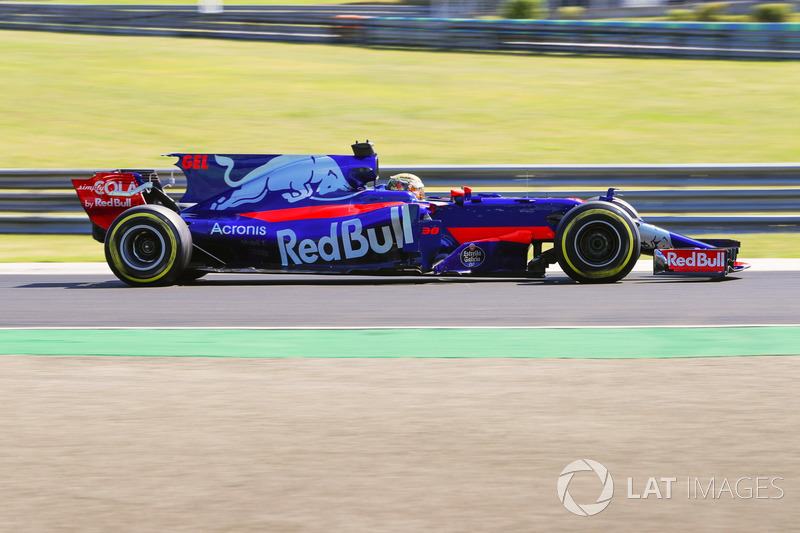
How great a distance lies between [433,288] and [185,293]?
6.91 feet

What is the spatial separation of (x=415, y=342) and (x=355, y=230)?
7.64ft

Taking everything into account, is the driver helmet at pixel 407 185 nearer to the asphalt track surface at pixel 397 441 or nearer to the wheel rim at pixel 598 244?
the wheel rim at pixel 598 244

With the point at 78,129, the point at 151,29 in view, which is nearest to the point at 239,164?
the point at 78,129

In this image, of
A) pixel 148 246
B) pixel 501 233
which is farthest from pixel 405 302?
pixel 148 246

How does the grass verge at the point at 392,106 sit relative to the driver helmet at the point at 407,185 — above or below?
above

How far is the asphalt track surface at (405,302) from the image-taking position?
7.43 meters

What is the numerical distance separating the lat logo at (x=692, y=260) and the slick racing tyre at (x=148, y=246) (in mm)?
4096

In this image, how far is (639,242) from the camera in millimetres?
8594

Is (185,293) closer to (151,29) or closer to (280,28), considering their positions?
(280,28)

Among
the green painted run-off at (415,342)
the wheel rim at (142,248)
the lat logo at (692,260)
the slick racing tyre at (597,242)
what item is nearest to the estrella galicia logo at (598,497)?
the green painted run-off at (415,342)

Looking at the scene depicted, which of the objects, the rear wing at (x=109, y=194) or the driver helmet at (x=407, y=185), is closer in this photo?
the driver helmet at (x=407, y=185)

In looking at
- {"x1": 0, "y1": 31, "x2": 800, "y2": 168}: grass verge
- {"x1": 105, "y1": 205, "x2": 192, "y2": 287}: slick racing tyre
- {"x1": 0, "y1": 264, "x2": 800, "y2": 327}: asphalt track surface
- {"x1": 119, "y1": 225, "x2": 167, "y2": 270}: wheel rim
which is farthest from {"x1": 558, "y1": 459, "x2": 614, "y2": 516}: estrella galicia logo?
{"x1": 0, "y1": 31, "x2": 800, "y2": 168}: grass verge

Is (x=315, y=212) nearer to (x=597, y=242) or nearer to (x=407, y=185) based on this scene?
(x=407, y=185)

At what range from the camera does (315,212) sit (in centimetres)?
902
